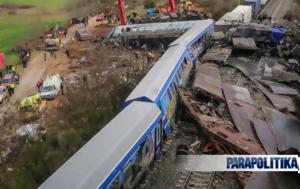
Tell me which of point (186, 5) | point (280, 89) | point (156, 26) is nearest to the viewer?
point (280, 89)

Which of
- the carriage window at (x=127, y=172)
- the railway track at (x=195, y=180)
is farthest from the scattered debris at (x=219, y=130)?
the carriage window at (x=127, y=172)

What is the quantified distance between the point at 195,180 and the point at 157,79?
500 cm

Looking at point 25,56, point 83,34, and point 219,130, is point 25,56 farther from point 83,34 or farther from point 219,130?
point 219,130

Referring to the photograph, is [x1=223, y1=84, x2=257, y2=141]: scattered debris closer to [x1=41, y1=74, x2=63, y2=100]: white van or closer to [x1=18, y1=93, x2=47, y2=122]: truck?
[x1=18, y1=93, x2=47, y2=122]: truck

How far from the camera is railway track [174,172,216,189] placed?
11.6m

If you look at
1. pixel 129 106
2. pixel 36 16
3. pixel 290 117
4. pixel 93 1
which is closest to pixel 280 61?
pixel 290 117

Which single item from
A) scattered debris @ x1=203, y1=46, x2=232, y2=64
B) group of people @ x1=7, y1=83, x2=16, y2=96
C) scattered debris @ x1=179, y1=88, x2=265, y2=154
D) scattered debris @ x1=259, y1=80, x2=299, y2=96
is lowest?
group of people @ x1=7, y1=83, x2=16, y2=96

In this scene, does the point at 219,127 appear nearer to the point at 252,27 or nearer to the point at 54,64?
the point at 252,27

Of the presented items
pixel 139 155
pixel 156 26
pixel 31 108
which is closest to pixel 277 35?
pixel 156 26

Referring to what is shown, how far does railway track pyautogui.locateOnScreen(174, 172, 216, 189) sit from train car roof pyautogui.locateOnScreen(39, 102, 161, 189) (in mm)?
1701

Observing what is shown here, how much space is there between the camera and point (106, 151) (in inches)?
409

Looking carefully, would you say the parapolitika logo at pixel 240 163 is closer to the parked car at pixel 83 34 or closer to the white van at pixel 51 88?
the white van at pixel 51 88

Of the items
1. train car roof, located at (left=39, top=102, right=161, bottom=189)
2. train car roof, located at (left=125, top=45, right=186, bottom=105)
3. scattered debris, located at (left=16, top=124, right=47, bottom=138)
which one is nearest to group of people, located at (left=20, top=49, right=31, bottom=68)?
scattered debris, located at (left=16, top=124, right=47, bottom=138)

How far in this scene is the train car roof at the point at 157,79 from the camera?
1424 cm
